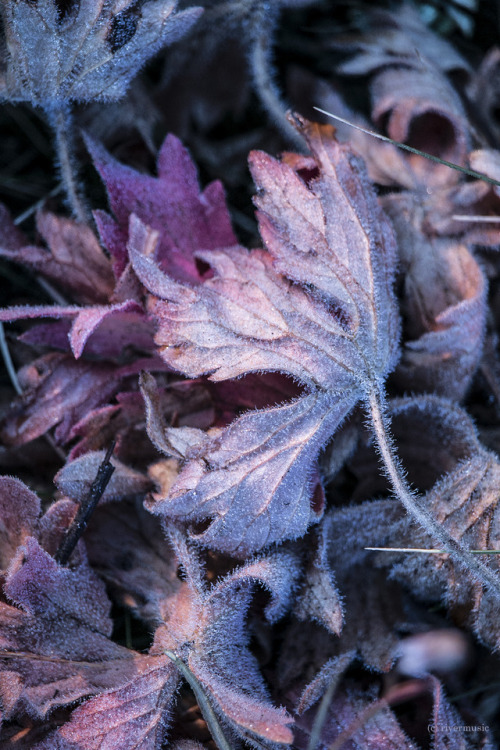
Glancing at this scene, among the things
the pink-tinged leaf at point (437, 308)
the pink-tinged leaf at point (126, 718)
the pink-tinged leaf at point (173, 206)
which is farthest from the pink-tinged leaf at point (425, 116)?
the pink-tinged leaf at point (126, 718)

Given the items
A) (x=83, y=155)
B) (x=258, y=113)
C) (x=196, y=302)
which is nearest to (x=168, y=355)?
(x=196, y=302)

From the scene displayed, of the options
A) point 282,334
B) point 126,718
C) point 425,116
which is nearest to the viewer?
point 126,718

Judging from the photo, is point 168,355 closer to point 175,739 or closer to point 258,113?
point 175,739

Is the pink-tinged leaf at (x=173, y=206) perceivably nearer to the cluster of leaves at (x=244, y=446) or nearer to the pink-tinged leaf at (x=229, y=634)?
the cluster of leaves at (x=244, y=446)

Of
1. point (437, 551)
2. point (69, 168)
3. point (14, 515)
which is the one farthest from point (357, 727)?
point (69, 168)

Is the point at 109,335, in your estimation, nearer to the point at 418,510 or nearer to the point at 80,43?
the point at 80,43

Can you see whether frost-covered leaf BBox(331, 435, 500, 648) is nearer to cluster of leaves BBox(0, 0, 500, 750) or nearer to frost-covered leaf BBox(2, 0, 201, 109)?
cluster of leaves BBox(0, 0, 500, 750)

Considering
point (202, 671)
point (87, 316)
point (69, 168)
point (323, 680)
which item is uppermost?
point (69, 168)
